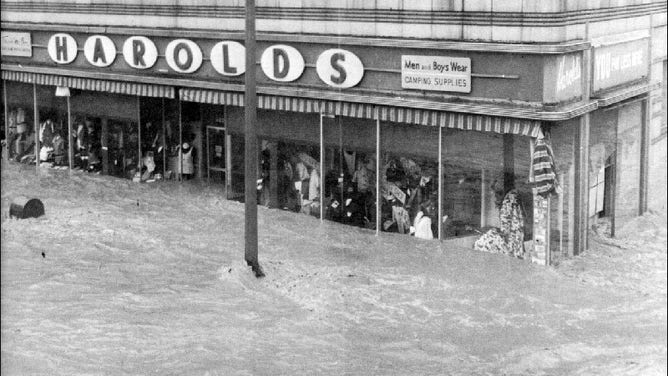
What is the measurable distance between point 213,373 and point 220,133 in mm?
13051

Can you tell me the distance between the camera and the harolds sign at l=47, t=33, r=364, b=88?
19.1 m

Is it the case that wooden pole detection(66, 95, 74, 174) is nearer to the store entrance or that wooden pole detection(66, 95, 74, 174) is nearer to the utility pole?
the store entrance

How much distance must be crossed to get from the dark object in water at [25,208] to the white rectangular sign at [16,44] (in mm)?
7804

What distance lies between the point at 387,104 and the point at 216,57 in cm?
520

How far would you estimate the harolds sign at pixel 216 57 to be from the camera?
750 inches

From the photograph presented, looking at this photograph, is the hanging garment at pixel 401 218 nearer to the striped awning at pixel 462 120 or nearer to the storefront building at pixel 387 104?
the storefront building at pixel 387 104

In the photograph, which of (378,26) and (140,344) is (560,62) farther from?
(140,344)

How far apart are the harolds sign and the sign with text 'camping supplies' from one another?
119 cm

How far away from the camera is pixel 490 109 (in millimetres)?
16594

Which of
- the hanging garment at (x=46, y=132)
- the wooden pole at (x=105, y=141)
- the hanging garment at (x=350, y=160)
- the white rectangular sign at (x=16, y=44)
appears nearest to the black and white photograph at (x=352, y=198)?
the hanging garment at (x=350, y=160)

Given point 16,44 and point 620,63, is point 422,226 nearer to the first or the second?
point 620,63

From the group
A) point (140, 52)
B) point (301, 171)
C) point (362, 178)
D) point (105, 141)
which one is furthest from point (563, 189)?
point (105, 141)

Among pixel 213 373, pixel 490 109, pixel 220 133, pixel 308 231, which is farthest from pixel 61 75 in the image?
pixel 213 373

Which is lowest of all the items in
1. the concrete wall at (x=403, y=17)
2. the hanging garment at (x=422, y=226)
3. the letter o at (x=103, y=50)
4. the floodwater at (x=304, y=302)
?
the floodwater at (x=304, y=302)
